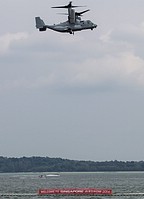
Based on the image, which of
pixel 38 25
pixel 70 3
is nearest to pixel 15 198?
pixel 38 25

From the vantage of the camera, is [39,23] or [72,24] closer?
[72,24]

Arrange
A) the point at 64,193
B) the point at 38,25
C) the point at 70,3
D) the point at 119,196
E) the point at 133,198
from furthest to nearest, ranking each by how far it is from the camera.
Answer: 1. the point at 64,193
2. the point at 119,196
3. the point at 133,198
4. the point at 38,25
5. the point at 70,3

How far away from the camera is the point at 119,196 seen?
16062cm

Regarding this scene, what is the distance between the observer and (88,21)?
100 metres

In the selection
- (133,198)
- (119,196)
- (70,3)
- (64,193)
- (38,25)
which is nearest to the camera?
(70,3)

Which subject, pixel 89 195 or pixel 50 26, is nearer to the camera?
pixel 50 26

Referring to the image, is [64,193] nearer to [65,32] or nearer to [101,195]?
[101,195]

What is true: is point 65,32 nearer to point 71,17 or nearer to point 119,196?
point 71,17

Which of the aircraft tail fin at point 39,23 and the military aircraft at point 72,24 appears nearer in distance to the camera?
the military aircraft at point 72,24

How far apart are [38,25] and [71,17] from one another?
937cm

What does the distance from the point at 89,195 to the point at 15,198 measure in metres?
21.0

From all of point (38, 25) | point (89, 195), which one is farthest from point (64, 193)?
point (38, 25)

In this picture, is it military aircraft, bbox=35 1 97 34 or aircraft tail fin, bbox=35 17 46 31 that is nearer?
military aircraft, bbox=35 1 97 34

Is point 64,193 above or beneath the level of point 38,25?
beneath
